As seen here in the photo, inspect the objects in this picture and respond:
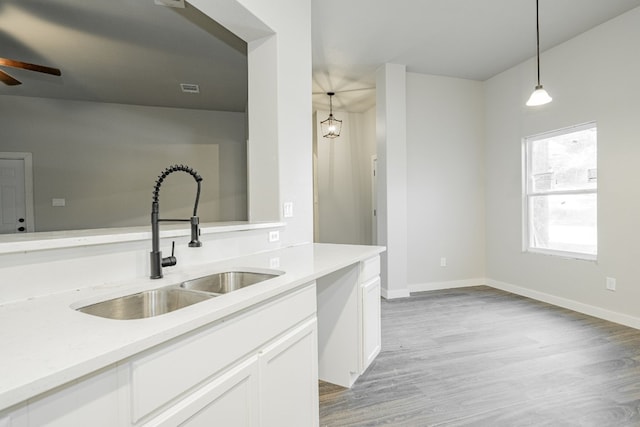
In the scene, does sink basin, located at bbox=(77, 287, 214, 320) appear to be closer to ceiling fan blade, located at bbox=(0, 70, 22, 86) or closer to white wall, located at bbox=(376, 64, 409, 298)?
white wall, located at bbox=(376, 64, 409, 298)

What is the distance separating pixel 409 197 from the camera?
14.9 ft

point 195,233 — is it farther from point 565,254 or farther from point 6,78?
point 565,254

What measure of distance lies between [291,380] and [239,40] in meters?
3.39

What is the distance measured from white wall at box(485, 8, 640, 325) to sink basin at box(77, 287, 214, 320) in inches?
152

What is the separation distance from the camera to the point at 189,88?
197 inches

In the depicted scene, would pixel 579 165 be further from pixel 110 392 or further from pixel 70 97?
pixel 70 97

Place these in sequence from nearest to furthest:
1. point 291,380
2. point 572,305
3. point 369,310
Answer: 1. point 291,380
2. point 369,310
3. point 572,305

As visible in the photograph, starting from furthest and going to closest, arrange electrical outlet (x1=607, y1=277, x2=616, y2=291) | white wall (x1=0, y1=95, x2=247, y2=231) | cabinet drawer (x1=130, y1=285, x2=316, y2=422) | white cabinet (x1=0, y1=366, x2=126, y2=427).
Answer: white wall (x1=0, y1=95, x2=247, y2=231) → electrical outlet (x1=607, y1=277, x2=616, y2=291) → cabinet drawer (x1=130, y1=285, x2=316, y2=422) → white cabinet (x1=0, y1=366, x2=126, y2=427)

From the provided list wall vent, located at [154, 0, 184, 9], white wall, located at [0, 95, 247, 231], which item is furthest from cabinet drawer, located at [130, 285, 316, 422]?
white wall, located at [0, 95, 247, 231]

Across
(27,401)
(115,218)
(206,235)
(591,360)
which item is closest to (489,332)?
(591,360)

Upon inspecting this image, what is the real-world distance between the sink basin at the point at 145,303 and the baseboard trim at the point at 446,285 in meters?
3.72

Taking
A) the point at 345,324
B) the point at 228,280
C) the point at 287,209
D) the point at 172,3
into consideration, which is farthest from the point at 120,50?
the point at 345,324

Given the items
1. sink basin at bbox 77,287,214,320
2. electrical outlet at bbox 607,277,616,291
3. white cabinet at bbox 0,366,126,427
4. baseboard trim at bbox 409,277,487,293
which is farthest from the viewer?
baseboard trim at bbox 409,277,487,293

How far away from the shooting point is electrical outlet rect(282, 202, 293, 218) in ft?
8.11
